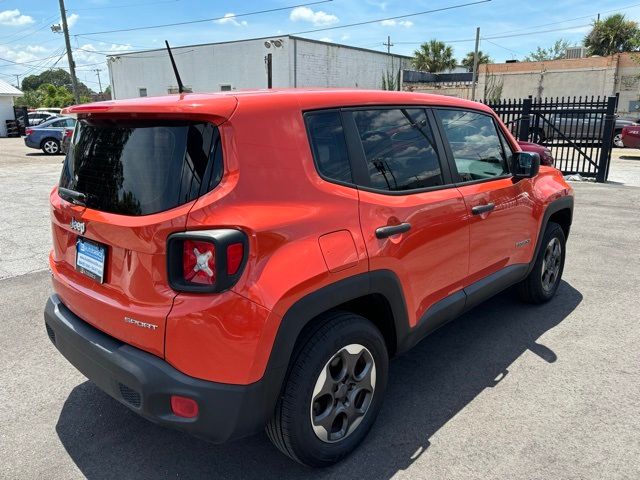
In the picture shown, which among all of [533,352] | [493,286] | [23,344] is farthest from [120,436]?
[533,352]

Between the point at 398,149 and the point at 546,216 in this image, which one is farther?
the point at 546,216

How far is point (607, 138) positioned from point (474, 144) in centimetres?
1054

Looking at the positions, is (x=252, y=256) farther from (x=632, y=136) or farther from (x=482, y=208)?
(x=632, y=136)

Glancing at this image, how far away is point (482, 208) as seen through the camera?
3.27 meters

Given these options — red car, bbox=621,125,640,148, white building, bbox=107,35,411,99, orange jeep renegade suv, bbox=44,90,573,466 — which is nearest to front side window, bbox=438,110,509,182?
orange jeep renegade suv, bbox=44,90,573,466

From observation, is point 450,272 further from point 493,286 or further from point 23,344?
point 23,344

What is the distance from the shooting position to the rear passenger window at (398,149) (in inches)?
103

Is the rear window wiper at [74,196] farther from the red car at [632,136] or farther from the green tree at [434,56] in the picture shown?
the green tree at [434,56]

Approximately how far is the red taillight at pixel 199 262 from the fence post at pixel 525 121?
1324 centimetres

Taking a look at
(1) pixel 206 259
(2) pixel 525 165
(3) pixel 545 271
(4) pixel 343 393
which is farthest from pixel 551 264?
(1) pixel 206 259

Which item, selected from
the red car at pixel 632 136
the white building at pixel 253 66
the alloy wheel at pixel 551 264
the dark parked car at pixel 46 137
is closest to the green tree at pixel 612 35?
the white building at pixel 253 66

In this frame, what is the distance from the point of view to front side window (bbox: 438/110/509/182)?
3.27 meters

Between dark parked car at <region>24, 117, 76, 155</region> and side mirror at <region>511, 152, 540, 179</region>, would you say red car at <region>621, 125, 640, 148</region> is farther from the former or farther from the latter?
dark parked car at <region>24, 117, 76, 155</region>

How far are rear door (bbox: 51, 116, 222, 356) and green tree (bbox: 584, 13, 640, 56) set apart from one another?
56.6m
